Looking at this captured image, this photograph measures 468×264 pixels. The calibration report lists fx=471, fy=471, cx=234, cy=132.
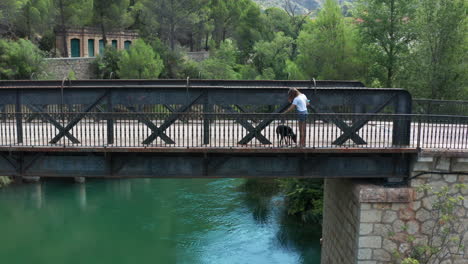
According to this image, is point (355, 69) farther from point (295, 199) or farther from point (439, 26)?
point (295, 199)

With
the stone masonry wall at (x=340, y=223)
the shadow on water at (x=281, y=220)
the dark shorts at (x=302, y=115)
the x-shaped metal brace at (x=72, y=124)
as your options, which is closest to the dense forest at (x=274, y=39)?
the shadow on water at (x=281, y=220)

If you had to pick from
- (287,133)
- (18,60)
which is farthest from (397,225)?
(18,60)

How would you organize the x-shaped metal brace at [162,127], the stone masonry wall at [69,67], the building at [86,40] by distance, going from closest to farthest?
1. the x-shaped metal brace at [162,127]
2. the stone masonry wall at [69,67]
3. the building at [86,40]

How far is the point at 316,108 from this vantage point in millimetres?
12188

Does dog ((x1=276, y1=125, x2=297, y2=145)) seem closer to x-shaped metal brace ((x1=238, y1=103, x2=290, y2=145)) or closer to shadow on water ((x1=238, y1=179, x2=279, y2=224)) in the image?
x-shaped metal brace ((x1=238, y1=103, x2=290, y2=145))

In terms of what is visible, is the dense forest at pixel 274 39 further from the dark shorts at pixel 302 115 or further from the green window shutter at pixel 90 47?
the dark shorts at pixel 302 115

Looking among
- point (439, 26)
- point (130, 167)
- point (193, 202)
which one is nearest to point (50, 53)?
point (193, 202)

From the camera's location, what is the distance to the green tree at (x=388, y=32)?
27.0m

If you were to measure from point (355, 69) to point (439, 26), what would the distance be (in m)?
6.27

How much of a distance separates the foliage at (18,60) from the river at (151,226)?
43.7 ft

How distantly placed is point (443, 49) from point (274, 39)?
2669 centimetres

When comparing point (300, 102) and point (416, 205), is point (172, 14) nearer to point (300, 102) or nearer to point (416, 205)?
point (300, 102)

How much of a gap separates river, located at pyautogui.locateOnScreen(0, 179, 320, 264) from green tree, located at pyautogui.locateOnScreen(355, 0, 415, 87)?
10.2 m

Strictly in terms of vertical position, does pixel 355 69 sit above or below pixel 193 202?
above
